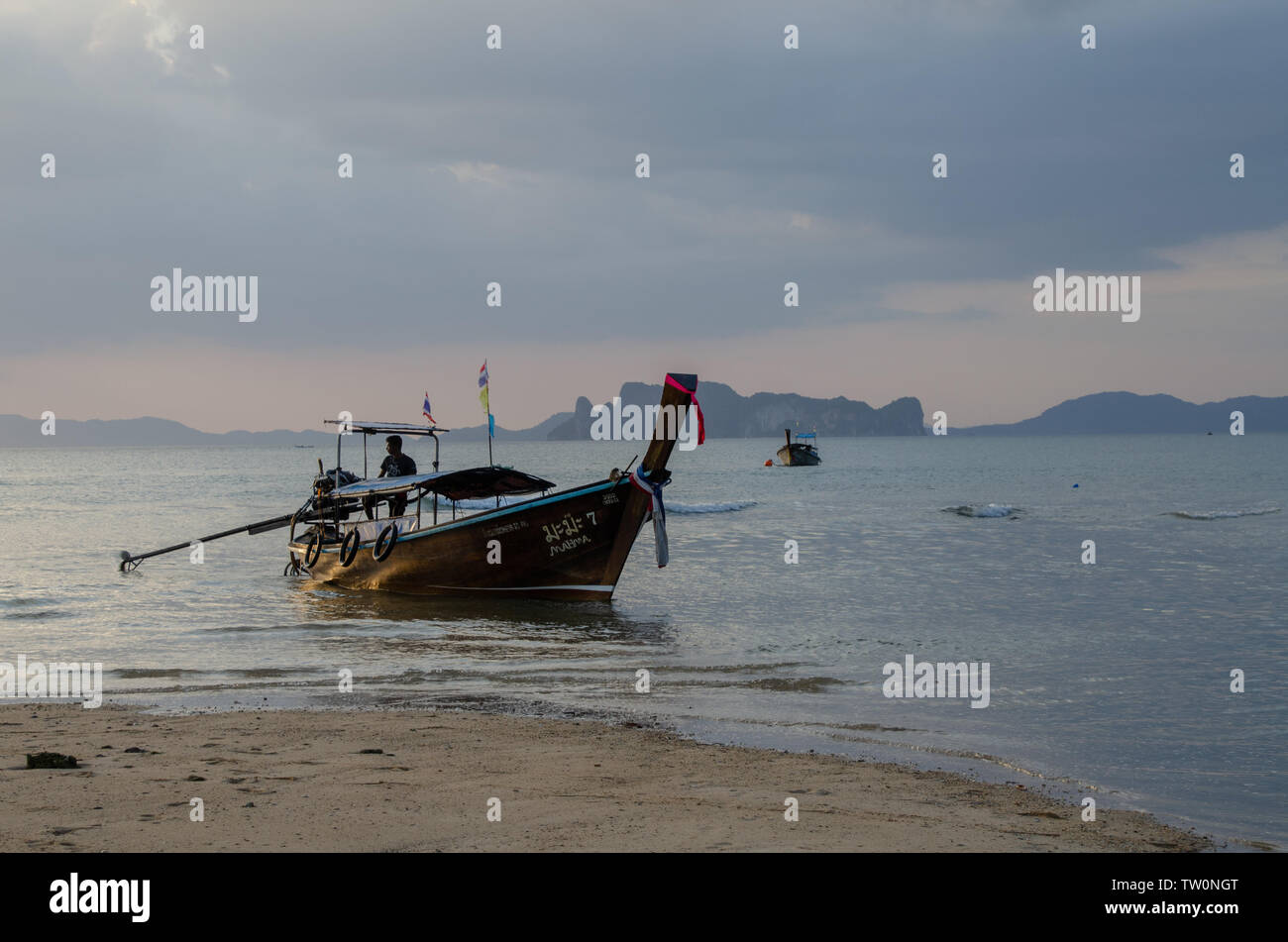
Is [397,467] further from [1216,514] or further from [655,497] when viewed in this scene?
[1216,514]

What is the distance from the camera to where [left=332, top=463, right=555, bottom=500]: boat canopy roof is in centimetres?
1758

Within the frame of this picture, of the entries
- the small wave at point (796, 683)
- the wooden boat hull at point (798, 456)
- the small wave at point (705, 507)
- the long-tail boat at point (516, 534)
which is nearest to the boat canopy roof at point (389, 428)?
the long-tail boat at point (516, 534)

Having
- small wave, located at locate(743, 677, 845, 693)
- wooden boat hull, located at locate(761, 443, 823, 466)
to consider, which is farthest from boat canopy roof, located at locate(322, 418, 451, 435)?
wooden boat hull, located at locate(761, 443, 823, 466)

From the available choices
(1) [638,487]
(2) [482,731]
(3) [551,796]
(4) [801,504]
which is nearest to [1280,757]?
(3) [551,796]

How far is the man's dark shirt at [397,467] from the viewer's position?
19.3 metres

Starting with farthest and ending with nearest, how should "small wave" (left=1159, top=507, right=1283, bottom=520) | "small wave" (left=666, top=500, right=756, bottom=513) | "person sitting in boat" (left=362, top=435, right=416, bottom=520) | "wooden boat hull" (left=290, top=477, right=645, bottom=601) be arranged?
"small wave" (left=666, top=500, right=756, bottom=513) → "small wave" (left=1159, top=507, right=1283, bottom=520) → "person sitting in boat" (left=362, top=435, right=416, bottom=520) → "wooden boat hull" (left=290, top=477, right=645, bottom=601)

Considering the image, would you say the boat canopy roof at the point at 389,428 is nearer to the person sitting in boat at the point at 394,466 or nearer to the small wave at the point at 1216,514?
the person sitting in boat at the point at 394,466

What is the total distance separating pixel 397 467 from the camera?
766 inches

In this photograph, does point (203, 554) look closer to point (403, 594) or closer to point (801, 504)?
point (403, 594)

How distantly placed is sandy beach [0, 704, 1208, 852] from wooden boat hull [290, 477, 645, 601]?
8751 mm

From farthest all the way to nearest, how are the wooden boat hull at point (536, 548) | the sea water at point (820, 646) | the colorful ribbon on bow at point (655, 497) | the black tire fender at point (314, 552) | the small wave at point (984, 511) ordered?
the small wave at point (984, 511)
the black tire fender at point (314, 552)
the wooden boat hull at point (536, 548)
the colorful ribbon on bow at point (655, 497)
the sea water at point (820, 646)

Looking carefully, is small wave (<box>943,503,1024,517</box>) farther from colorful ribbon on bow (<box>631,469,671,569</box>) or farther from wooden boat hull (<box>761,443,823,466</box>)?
wooden boat hull (<box>761,443,823,466</box>)

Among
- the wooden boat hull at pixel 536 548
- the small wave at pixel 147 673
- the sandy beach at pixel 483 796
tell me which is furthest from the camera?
the wooden boat hull at pixel 536 548

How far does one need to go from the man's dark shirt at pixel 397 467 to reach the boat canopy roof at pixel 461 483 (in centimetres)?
45
